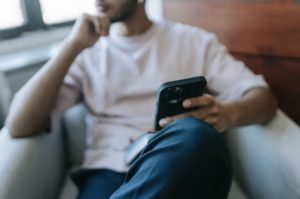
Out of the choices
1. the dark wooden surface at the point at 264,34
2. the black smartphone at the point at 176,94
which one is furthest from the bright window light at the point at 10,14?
the black smartphone at the point at 176,94

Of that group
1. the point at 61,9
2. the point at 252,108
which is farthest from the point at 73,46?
the point at 61,9

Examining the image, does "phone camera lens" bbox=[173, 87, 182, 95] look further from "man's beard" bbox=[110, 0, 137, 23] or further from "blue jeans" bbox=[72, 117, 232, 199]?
"man's beard" bbox=[110, 0, 137, 23]

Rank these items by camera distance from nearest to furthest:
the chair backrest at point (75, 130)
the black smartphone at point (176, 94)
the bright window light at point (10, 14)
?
1. the black smartphone at point (176, 94)
2. the chair backrest at point (75, 130)
3. the bright window light at point (10, 14)

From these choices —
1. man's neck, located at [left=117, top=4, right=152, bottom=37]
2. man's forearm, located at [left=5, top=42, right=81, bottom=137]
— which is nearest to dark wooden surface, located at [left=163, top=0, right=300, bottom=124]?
man's neck, located at [left=117, top=4, right=152, bottom=37]

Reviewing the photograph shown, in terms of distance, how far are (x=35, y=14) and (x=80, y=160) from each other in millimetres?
636

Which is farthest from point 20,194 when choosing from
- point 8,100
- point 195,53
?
point 195,53

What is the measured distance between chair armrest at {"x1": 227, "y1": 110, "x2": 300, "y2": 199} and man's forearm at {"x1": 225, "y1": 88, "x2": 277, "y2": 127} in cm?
→ 3

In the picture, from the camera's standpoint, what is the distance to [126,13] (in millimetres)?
978

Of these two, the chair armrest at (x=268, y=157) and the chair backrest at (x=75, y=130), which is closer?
the chair armrest at (x=268, y=157)

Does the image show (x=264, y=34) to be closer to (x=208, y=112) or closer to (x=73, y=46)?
(x=208, y=112)

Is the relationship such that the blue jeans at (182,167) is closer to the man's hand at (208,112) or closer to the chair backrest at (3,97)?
the man's hand at (208,112)

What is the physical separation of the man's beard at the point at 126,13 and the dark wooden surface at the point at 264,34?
12.0 inches

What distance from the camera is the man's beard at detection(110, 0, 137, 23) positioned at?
96cm

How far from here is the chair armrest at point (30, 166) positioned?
0.73 metres
